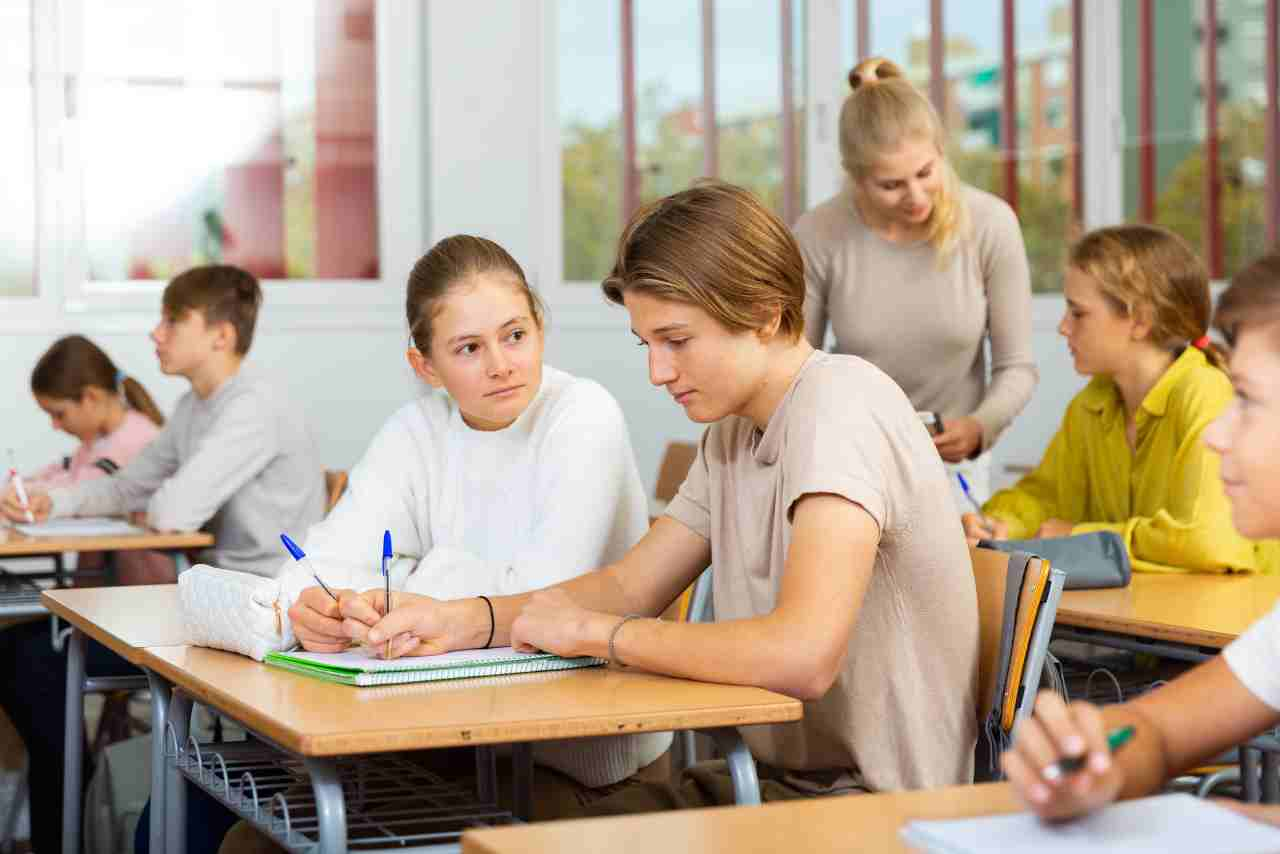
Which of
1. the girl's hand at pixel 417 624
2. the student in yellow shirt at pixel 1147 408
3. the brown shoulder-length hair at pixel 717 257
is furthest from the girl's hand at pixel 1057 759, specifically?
the student in yellow shirt at pixel 1147 408

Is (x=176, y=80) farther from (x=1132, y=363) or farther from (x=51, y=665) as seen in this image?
(x=1132, y=363)

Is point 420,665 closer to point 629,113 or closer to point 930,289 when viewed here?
point 930,289

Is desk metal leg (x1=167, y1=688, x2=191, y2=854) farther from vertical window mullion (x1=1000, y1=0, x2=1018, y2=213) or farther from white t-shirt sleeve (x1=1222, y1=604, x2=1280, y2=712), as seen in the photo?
vertical window mullion (x1=1000, y1=0, x2=1018, y2=213)

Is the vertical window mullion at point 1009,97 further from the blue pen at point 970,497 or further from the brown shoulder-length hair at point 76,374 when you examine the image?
the brown shoulder-length hair at point 76,374

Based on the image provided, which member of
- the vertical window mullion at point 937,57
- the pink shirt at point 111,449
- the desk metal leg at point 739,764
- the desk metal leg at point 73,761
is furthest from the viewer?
the vertical window mullion at point 937,57

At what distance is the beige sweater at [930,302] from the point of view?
134 inches

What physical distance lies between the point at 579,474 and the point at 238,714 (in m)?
0.72

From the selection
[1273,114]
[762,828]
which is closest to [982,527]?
[762,828]

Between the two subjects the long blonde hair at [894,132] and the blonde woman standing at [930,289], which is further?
the blonde woman standing at [930,289]

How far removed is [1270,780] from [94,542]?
7.69 feet

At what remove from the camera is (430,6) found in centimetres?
576

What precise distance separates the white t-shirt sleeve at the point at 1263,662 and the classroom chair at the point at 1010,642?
1.74 feet

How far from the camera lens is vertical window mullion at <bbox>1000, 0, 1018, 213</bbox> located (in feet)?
19.3

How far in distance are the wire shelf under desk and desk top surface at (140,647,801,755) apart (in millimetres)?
111
